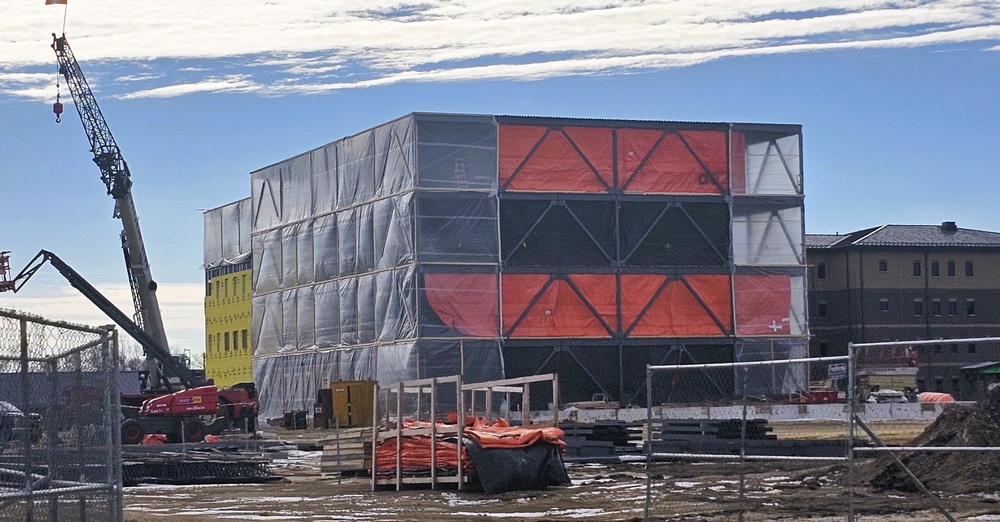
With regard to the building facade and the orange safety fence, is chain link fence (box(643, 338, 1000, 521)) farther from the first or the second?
the building facade

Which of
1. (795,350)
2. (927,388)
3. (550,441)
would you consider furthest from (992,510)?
(795,350)

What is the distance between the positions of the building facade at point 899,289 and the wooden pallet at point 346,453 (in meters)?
65.4

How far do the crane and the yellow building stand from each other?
1021 cm

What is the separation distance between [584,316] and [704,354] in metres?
5.94

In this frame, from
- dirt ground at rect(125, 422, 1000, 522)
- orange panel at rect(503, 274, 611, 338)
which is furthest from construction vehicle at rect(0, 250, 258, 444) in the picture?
dirt ground at rect(125, 422, 1000, 522)

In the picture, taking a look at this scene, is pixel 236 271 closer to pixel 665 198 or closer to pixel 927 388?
pixel 665 198

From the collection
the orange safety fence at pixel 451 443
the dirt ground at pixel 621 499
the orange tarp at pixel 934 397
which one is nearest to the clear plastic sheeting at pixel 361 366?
the dirt ground at pixel 621 499

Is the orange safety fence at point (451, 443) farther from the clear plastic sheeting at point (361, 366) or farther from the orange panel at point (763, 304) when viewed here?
the orange panel at point (763, 304)

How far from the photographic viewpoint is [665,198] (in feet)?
193

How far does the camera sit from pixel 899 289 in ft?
301

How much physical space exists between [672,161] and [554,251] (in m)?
6.73

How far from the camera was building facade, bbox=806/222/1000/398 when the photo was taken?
9100 centimetres

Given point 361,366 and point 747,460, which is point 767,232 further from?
point 747,460

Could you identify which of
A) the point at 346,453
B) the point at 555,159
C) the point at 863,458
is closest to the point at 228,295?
the point at 555,159
